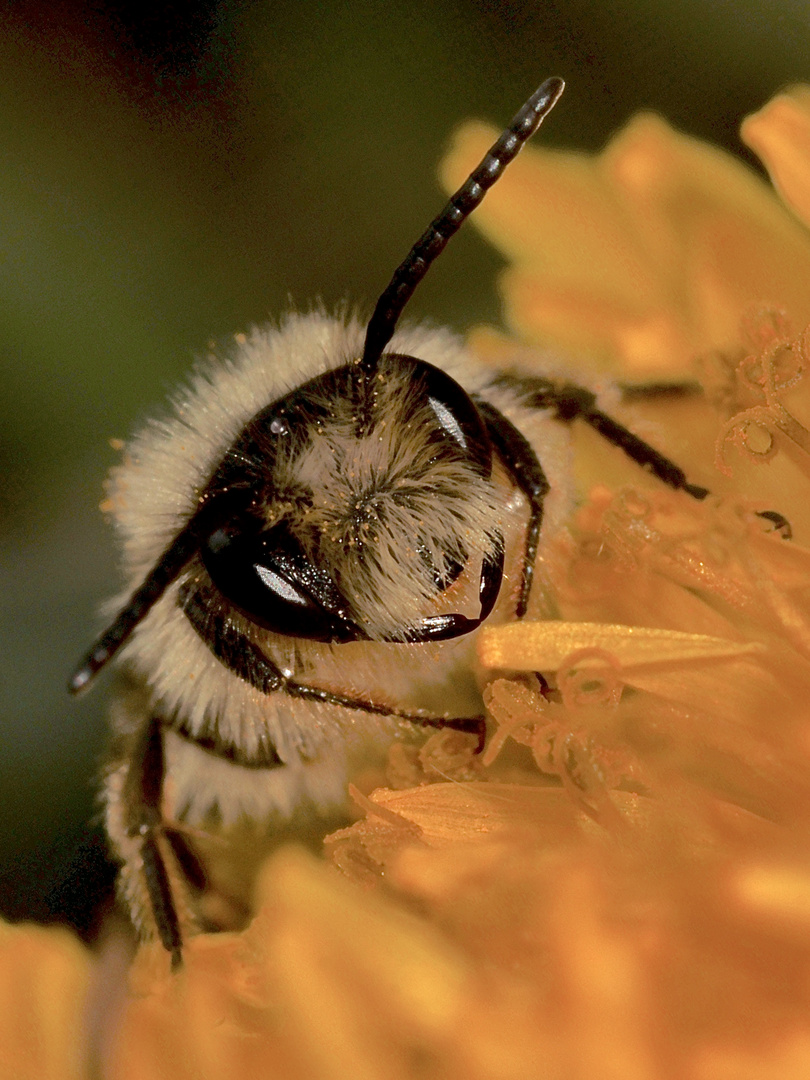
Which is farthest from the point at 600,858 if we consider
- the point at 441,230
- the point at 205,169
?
the point at 205,169

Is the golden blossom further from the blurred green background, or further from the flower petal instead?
the blurred green background

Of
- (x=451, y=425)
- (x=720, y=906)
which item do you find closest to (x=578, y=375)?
(x=451, y=425)

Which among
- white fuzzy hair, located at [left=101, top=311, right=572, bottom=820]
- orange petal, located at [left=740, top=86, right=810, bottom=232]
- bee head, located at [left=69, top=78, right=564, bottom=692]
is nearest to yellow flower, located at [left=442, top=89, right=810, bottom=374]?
orange petal, located at [left=740, top=86, right=810, bottom=232]

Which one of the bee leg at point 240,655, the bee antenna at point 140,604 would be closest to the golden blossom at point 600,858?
the bee leg at point 240,655

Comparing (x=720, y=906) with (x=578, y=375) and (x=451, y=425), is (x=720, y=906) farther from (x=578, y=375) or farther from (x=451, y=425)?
(x=578, y=375)

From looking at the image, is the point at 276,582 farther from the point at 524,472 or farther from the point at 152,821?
the point at 152,821

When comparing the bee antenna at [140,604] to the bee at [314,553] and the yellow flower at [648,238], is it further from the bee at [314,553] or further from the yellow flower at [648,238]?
the yellow flower at [648,238]
